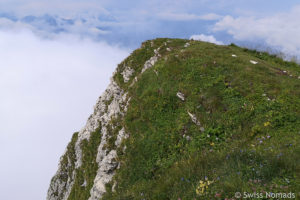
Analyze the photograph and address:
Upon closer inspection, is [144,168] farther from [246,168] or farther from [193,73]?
[193,73]

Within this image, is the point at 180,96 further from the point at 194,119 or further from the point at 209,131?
the point at 209,131

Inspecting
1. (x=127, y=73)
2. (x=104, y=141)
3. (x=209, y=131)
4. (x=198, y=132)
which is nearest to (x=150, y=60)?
(x=127, y=73)

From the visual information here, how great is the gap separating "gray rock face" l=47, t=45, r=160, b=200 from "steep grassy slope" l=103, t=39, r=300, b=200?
3.91 feet

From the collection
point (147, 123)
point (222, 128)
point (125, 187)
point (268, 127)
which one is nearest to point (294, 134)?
point (268, 127)

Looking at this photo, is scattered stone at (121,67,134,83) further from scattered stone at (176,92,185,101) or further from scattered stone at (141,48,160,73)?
scattered stone at (176,92,185,101)

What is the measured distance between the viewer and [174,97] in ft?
46.1

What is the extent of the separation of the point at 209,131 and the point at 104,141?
10.2 metres

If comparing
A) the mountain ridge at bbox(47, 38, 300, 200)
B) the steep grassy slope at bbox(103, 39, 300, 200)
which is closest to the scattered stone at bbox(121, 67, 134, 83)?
the mountain ridge at bbox(47, 38, 300, 200)

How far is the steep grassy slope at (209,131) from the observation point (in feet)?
22.0

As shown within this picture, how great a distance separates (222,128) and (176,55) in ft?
29.0

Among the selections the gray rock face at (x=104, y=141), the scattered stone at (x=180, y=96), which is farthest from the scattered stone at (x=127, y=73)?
the scattered stone at (x=180, y=96)

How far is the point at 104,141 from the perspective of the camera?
17578mm

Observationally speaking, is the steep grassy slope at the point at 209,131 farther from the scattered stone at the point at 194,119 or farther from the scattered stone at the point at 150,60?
the scattered stone at the point at 150,60

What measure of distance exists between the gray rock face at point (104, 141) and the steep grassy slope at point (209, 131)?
46.9 inches
